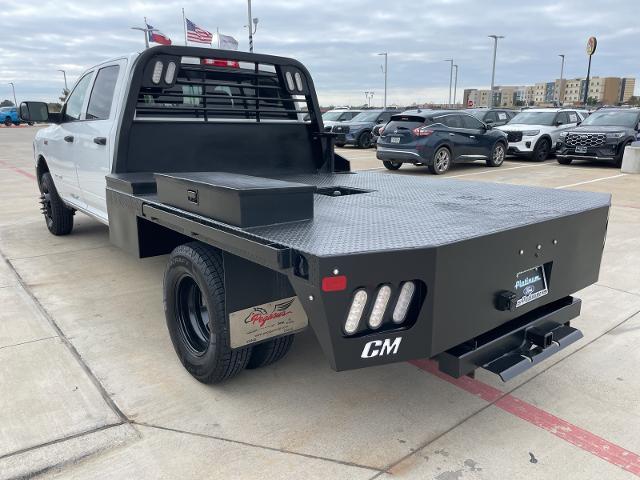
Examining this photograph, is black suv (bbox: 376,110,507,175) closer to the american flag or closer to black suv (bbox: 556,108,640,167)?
black suv (bbox: 556,108,640,167)

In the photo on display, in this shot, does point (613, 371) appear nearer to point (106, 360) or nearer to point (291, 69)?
point (106, 360)

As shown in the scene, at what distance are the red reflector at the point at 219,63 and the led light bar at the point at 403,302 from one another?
3.03 m

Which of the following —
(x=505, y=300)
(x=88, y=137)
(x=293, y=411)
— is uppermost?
(x=88, y=137)

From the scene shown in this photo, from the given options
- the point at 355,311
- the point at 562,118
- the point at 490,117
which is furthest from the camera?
the point at 490,117

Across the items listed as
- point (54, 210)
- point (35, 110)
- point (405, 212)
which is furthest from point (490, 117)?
point (405, 212)

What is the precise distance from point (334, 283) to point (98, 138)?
125 inches

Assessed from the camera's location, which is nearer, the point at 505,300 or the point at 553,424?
the point at 505,300

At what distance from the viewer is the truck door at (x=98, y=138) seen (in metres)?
4.28

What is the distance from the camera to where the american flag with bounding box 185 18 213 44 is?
74.8 ft

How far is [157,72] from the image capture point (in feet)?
13.4

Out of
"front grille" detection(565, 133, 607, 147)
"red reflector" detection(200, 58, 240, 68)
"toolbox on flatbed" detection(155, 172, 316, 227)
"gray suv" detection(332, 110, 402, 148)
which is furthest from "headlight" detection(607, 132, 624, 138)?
"toolbox on flatbed" detection(155, 172, 316, 227)

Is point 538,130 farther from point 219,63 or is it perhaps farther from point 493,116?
point 219,63

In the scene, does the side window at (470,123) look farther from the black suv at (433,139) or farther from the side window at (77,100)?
the side window at (77,100)

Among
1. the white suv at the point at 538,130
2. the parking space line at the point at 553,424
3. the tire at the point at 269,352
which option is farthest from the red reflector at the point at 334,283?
the white suv at the point at 538,130
